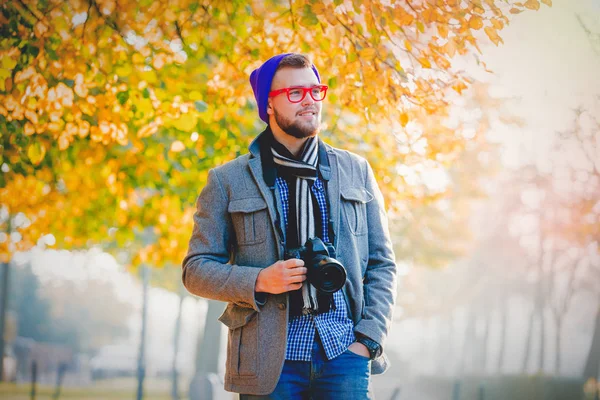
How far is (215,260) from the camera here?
3.33 m

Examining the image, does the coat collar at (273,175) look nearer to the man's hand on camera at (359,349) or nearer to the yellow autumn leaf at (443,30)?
the man's hand on camera at (359,349)

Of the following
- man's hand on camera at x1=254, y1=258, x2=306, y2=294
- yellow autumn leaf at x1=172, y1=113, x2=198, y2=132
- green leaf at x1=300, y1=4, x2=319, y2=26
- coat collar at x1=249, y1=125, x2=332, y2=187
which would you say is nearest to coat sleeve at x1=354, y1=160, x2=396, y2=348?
coat collar at x1=249, y1=125, x2=332, y2=187

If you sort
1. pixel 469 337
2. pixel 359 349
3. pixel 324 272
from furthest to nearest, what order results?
pixel 469 337
pixel 359 349
pixel 324 272

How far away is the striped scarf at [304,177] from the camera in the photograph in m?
3.23

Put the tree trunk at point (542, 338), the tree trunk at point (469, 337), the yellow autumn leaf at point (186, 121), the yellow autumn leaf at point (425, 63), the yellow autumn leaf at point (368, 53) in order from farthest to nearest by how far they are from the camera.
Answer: the tree trunk at point (469, 337)
the tree trunk at point (542, 338)
the yellow autumn leaf at point (186, 121)
the yellow autumn leaf at point (368, 53)
the yellow autumn leaf at point (425, 63)

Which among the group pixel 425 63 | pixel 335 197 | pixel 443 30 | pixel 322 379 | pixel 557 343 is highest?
pixel 443 30

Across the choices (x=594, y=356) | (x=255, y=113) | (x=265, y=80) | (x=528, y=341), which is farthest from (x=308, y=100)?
(x=528, y=341)

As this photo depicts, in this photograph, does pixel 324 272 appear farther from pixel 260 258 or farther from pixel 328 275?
pixel 260 258

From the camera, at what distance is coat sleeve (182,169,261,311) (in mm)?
3143

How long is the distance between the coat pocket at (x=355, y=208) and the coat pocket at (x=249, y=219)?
393 mm

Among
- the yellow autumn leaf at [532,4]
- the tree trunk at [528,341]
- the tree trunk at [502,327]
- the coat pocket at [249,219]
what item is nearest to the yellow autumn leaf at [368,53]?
the yellow autumn leaf at [532,4]

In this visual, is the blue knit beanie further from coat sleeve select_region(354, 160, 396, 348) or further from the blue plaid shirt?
the blue plaid shirt

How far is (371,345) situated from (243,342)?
0.59 m

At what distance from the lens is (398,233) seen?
15086mm
